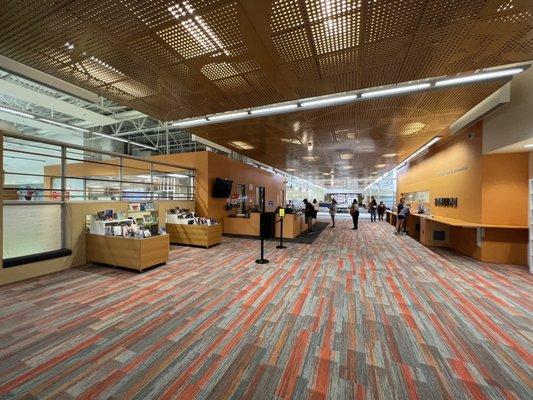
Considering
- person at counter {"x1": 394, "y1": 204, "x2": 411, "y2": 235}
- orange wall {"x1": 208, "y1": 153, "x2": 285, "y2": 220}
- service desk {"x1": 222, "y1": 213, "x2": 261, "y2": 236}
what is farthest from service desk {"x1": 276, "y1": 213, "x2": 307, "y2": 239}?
person at counter {"x1": 394, "y1": 204, "x2": 411, "y2": 235}

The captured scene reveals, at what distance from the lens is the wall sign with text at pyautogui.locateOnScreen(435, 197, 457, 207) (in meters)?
6.45

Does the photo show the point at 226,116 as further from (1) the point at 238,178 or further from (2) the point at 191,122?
(1) the point at 238,178

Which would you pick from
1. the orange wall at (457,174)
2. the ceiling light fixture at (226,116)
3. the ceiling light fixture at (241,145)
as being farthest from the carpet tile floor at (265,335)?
the ceiling light fixture at (241,145)

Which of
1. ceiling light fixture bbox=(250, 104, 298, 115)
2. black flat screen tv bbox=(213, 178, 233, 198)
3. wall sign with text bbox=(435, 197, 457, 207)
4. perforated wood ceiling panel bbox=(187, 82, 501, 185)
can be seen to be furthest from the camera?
black flat screen tv bbox=(213, 178, 233, 198)

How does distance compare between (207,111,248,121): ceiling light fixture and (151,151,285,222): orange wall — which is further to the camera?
(151,151,285,222): orange wall

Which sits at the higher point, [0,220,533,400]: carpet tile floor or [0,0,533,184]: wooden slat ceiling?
[0,0,533,184]: wooden slat ceiling

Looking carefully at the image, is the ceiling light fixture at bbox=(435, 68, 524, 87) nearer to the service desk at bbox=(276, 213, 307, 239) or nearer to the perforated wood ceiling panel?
the perforated wood ceiling panel

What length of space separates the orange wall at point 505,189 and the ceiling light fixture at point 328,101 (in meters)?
3.69

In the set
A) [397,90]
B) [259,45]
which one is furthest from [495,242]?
[259,45]

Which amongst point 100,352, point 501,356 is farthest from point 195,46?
point 501,356

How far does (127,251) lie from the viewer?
4.20m

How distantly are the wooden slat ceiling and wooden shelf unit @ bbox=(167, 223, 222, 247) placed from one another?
3.40 metres

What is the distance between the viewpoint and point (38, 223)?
13.1ft

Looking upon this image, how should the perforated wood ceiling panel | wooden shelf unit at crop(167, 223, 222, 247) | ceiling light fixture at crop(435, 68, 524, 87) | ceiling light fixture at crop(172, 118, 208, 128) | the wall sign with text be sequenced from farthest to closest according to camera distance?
the wall sign with text → wooden shelf unit at crop(167, 223, 222, 247) → ceiling light fixture at crop(172, 118, 208, 128) → the perforated wood ceiling panel → ceiling light fixture at crop(435, 68, 524, 87)
